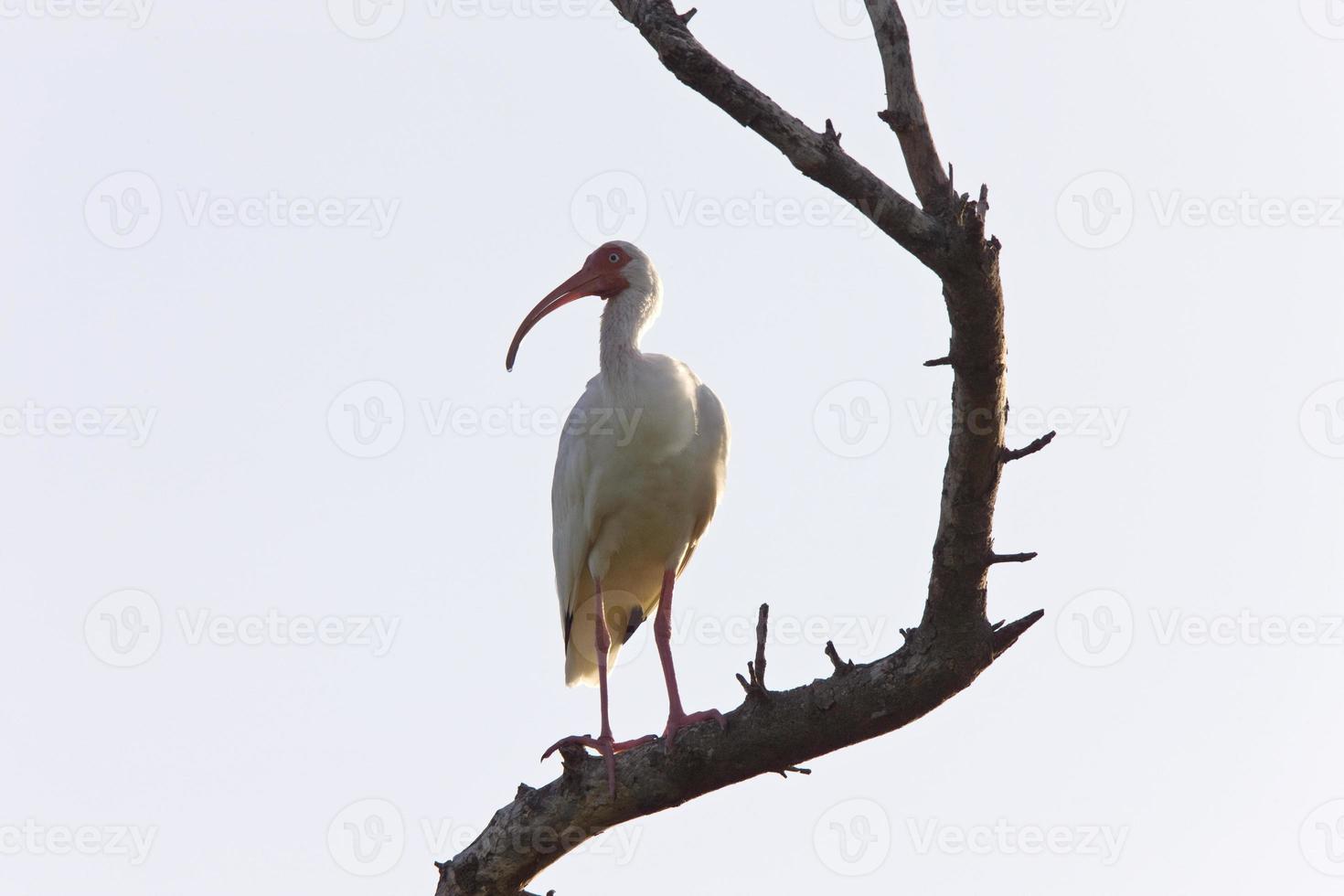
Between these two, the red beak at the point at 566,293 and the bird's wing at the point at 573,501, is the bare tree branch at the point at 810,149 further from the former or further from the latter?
the red beak at the point at 566,293

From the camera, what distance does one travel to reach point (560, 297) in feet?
30.6

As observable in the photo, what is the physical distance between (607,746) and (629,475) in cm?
186

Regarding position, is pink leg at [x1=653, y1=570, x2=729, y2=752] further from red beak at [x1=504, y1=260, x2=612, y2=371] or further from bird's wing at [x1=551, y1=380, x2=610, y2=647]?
red beak at [x1=504, y1=260, x2=612, y2=371]

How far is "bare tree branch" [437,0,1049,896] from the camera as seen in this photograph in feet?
16.3

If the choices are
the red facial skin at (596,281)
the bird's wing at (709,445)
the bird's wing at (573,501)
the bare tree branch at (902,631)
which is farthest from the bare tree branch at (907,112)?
the red facial skin at (596,281)

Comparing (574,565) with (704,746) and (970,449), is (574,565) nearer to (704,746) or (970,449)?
(704,746)

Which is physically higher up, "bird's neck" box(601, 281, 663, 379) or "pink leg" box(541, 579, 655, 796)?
"bird's neck" box(601, 281, 663, 379)

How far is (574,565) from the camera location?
8.77 meters

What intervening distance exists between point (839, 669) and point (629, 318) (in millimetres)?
3450

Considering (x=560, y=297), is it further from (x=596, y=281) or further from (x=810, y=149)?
(x=810, y=149)

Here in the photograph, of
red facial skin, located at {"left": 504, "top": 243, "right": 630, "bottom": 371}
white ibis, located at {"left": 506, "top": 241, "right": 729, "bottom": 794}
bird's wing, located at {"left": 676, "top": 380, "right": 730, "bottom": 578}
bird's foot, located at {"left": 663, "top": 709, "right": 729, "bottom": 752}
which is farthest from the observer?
red facial skin, located at {"left": 504, "top": 243, "right": 630, "bottom": 371}

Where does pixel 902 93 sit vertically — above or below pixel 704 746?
above

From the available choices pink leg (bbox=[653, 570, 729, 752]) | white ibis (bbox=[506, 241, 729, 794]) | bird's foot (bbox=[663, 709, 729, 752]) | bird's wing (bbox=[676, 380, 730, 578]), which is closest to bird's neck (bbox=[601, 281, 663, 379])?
white ibis (bbox=[506, 241, 729, 794])

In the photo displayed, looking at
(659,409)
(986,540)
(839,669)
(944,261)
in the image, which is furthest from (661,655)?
(944,261)
